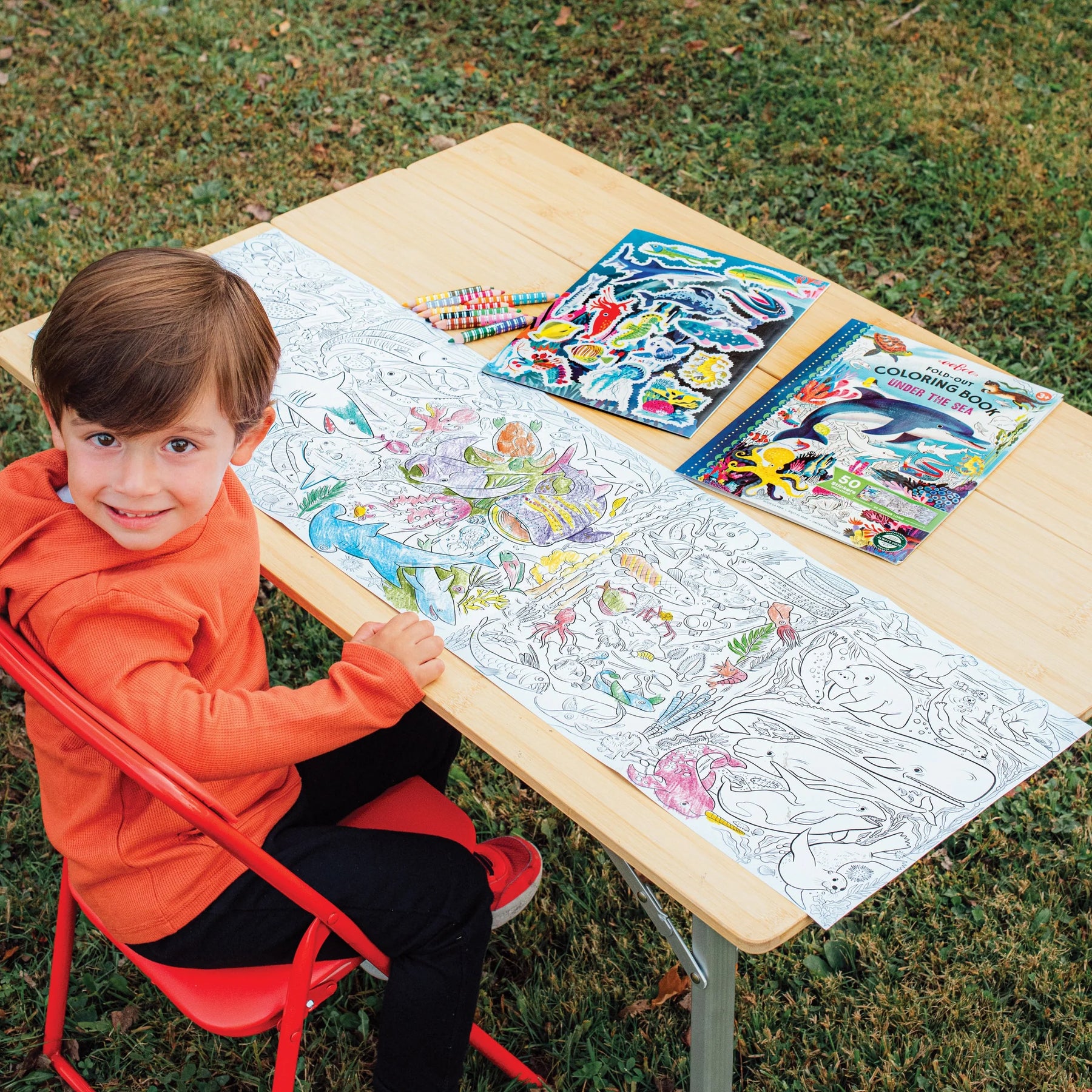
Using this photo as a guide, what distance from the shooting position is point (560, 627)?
1.50 meters

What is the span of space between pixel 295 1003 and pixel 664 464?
0.88m

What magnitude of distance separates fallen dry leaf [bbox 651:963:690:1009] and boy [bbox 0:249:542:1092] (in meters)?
0.65

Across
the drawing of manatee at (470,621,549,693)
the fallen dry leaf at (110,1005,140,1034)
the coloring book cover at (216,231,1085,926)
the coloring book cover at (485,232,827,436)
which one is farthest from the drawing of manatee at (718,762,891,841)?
the fallen dry leaf at (110,1005,140,1034)

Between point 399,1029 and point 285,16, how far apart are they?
4732 mm

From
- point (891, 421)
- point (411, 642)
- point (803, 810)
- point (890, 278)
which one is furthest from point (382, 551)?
point (890, 278)

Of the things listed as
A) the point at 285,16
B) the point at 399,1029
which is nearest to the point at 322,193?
the point at 285,16

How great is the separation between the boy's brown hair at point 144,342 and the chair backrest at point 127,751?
28 centimetres

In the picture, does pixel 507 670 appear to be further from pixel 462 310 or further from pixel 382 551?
pixel 462 310

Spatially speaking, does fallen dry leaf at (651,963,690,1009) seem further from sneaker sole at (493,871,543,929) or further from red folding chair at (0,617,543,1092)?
sneaker sole at (493,871,543,929)

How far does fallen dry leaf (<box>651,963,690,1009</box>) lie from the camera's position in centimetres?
219

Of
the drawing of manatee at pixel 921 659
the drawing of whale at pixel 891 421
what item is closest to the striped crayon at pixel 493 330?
the drawing of whale at pixel 891 421

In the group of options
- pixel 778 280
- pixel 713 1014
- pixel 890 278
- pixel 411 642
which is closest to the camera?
pixel 411 642

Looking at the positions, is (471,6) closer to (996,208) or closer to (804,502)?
(996,208)

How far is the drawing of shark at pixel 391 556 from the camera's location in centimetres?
154
